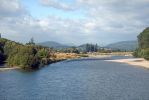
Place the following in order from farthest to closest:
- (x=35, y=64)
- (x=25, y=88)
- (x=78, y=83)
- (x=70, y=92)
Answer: (x=35, y=64)
(x=78, y=83)
(x=25, y=88)
(x=70, y=92)

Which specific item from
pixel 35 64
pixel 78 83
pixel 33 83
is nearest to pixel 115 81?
pixel 78 83

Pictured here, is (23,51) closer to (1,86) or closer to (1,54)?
(1,54)

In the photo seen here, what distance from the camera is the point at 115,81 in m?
67.5

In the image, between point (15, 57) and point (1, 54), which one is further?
point (1, 54)

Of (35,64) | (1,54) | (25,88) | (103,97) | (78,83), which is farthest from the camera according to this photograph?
(1,54)

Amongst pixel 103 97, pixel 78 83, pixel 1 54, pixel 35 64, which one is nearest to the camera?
pixel 103 97

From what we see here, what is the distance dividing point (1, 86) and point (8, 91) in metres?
6.40

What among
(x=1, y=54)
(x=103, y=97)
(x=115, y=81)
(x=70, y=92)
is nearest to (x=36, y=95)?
(x=70, y=92)

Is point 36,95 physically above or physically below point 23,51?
below

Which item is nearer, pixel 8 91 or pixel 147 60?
pixel 8 91

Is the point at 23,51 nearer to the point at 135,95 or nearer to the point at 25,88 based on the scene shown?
the point at 25,88

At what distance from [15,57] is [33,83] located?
42220 millimetres

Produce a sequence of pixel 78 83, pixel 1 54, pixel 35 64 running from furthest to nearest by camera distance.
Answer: pixel 1 54 < pixel 35 64 < pixel 78 83

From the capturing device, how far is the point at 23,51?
10969 cm
